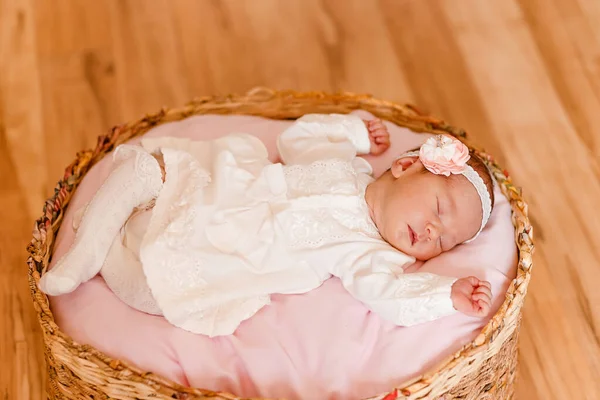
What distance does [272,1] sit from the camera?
265 centimetres

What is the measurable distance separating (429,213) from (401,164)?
0.13 m

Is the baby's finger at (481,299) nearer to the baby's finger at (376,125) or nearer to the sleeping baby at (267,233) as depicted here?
the sleeping baby at (267,233)

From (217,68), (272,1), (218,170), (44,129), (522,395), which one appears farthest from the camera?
(272,1)

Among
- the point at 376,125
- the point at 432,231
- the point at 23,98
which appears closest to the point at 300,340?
the point at 432,231

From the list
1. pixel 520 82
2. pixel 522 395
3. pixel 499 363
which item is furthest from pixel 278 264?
pixel 520 82

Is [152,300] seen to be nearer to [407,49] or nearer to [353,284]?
[353,284]

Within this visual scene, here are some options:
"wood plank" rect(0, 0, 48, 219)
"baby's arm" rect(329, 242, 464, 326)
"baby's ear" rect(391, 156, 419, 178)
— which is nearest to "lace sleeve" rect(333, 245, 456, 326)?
"baby's arm" rect(329, 242, 464, 326)

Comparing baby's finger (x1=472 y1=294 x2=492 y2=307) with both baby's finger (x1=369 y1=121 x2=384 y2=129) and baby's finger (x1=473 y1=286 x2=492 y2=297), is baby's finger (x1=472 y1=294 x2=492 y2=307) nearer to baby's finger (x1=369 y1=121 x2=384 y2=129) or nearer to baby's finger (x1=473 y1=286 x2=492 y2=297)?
baby's finger (x1=473 y1=286 x2=492 y2=297)

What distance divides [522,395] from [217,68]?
123cm

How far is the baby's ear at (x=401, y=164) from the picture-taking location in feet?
5.50

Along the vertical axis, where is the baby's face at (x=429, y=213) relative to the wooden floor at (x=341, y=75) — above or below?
below

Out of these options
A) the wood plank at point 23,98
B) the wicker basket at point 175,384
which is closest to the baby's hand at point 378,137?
the wicker basket at point 175,384

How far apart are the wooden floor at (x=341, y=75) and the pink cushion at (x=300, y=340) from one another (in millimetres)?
414

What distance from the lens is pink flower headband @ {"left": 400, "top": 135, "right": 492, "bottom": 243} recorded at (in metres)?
1.60
